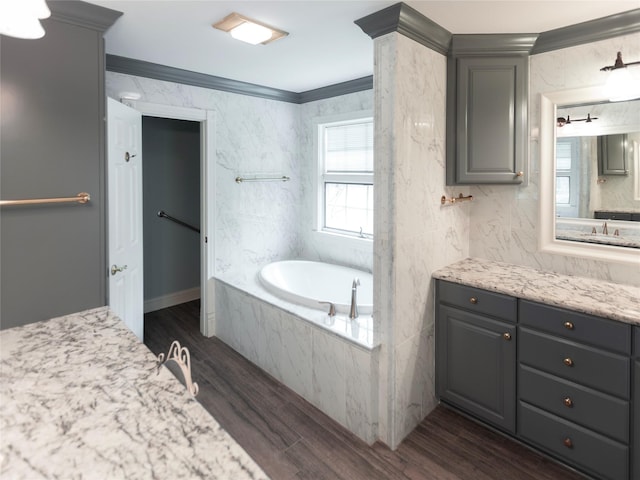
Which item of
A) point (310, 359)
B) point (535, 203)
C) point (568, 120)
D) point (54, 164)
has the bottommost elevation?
point (310, 359)

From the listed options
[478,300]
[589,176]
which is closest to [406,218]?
[478,300]

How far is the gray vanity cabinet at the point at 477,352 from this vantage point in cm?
223

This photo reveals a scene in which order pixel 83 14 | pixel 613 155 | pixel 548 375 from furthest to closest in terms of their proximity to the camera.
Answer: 1. pixel 613 155
2. pixel 548 375
3. pixel 83 14

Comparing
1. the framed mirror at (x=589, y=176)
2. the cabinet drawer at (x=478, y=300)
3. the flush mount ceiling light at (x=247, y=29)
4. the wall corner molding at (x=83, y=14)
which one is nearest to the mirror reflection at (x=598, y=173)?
the framed mirror at (x=589, y=176)

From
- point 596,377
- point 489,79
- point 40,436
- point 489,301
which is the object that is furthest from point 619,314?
point 40,436

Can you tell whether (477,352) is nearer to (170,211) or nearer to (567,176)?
(567,176)

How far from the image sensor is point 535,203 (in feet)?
8.52

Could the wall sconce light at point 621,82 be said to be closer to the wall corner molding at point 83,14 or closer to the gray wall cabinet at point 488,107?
A: the gray wall cabinet at point 488,107

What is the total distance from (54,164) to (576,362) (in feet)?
8.87

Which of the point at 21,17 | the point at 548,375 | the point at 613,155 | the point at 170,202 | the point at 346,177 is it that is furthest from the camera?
the point at 170,202

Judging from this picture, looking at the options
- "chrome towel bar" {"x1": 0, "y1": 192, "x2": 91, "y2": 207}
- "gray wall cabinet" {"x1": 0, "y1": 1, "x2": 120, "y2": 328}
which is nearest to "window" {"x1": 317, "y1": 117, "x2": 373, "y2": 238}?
"gray wall cabinet" {"x1": 0, "y1": 1, "x2": 120, "y2": 328}

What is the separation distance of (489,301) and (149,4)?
96.4 inches

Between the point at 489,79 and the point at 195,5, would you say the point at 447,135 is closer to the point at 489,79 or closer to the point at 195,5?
the point at 489,79

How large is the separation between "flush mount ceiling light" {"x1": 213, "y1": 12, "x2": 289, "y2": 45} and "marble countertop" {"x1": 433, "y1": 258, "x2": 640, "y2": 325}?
1.79 m
